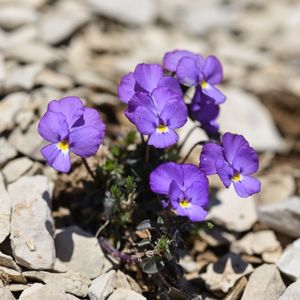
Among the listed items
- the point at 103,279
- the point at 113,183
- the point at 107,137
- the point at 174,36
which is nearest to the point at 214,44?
the point at 174,36

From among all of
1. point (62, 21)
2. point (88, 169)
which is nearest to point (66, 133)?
point (88, 169)

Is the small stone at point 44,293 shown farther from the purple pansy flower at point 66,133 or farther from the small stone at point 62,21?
the small stone at point 62,21

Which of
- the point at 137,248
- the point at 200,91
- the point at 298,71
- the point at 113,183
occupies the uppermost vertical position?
the point at 200,91

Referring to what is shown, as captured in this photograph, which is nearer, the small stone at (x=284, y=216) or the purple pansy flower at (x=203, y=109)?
the purple pansy flower at (x=203, y=109)

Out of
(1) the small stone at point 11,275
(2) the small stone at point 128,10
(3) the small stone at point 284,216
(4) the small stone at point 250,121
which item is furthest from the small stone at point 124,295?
(2) the small stone at point 128,10

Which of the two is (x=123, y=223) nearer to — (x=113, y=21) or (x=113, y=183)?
(x=113, y=183)
